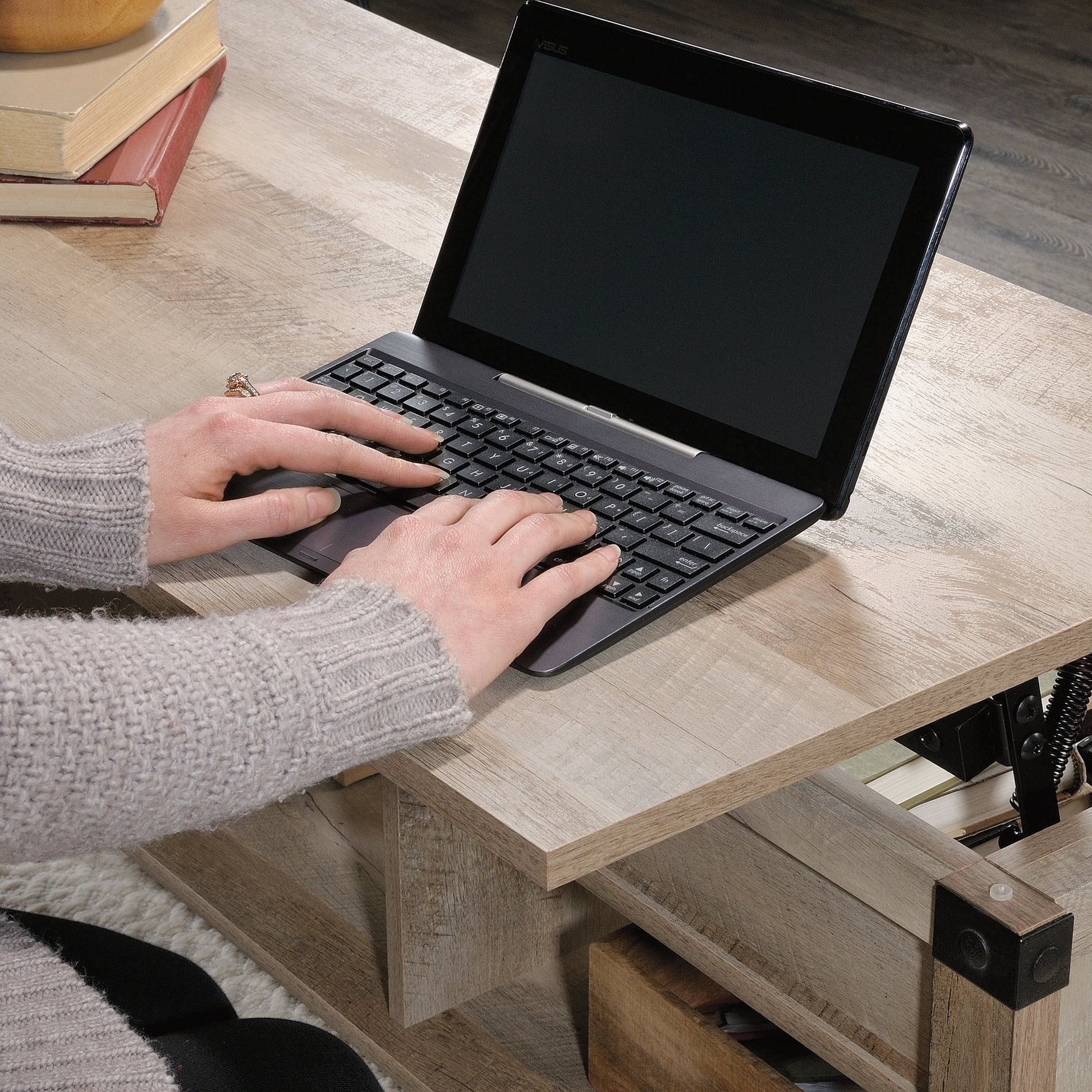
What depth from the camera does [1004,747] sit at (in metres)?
0.91

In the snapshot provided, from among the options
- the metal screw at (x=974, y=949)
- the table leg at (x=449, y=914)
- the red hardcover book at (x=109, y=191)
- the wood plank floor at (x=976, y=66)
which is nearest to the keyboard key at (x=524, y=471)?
the table leg at (x=449, y=914)

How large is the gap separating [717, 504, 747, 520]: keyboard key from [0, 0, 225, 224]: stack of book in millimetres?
599

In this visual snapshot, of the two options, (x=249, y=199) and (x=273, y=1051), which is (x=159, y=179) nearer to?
(x=249, y=199)

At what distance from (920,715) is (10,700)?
1.39ft

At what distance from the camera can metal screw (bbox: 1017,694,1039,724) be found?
0.87m

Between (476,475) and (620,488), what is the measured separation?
85mm

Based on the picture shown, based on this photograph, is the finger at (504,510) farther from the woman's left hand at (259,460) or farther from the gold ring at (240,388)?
the gold ring at (240,388)

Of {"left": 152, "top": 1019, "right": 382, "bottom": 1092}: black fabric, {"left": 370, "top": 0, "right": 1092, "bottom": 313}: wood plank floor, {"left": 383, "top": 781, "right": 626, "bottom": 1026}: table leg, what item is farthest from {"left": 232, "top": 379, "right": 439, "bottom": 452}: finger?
{"left": 370, "top": 0, "right": 1092, "bottom": 313}: wood plank floor

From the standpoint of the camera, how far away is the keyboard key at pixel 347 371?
0.89m

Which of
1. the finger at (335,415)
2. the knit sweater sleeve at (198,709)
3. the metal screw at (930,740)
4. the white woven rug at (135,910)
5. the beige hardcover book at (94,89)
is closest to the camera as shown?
the knit sweater sleeve at (198,709)

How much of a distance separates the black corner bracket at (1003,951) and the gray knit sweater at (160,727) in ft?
1.03

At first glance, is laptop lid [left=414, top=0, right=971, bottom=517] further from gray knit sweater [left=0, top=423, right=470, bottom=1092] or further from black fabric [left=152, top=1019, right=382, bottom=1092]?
black fabric [left=152, top=1019, right=382, bottom=1092]

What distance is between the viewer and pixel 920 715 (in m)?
0.68

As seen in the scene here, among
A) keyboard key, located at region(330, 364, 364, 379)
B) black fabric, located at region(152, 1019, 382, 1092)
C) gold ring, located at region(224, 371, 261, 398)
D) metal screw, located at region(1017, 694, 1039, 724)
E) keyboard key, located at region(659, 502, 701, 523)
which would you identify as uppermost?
keyboard key, located at region(659, 502, 701, 523)
